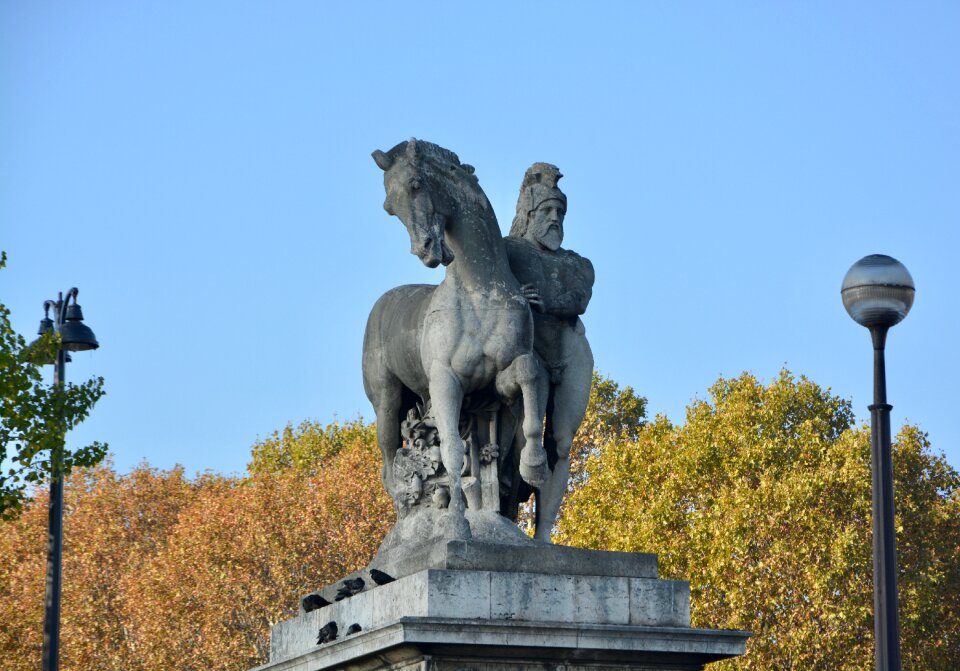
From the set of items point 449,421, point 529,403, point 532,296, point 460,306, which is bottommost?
point 449,421

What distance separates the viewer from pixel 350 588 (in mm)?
12992

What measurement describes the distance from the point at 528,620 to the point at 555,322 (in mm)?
2468

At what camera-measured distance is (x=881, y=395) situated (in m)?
12.7

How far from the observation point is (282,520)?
137 feet

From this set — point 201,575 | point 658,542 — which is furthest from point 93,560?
point 658,542

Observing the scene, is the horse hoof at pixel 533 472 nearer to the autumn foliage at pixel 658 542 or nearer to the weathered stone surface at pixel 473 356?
the weathered stone surface at pixel 473 356

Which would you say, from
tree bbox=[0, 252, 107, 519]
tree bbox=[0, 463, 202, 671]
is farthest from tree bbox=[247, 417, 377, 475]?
tree bbox=[0, 252, 107, 519]

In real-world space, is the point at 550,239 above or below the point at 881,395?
above

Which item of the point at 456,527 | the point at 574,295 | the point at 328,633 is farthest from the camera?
the point at 574,295

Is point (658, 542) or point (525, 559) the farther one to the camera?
point (658, 542)

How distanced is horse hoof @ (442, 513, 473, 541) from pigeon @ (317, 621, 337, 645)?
95cm

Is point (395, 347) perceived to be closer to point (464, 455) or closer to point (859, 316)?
point (464, 455)

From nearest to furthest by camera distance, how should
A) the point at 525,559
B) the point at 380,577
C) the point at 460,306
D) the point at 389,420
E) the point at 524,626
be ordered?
the point at 524,626, the point at 525,559, the point at 380,577, the point at 460,306, the point at 389,420

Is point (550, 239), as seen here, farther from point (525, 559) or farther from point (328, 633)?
point (328, 633)
